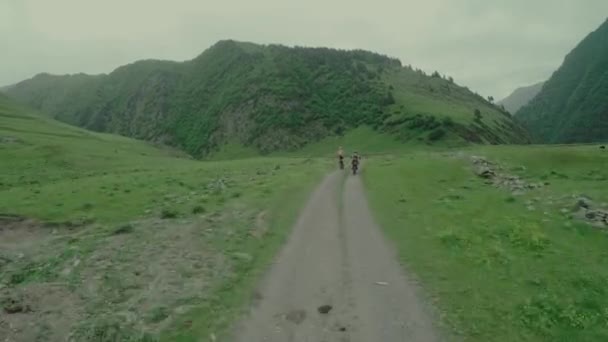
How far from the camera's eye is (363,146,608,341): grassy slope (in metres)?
13.4

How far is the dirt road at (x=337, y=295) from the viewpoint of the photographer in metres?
13.0

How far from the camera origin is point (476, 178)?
43.5m

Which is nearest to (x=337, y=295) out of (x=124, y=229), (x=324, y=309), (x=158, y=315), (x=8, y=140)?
(x=324, y=309)

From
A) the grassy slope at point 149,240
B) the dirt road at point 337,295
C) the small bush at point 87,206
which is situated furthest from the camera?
the small bush at point 87,206

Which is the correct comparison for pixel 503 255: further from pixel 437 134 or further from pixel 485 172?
pixel 437 134

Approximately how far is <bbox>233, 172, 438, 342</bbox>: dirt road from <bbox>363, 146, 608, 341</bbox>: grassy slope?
98 centimetres

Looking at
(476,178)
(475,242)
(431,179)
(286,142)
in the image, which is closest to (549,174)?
(476,178)

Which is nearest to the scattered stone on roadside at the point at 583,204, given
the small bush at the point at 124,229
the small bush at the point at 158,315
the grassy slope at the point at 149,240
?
the grassy slope at the point at 149,240

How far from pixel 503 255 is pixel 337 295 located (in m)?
7.81

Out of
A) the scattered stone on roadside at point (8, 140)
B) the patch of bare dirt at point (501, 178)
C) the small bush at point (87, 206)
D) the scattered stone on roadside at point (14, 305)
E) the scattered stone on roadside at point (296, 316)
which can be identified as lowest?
the scattered stone on roadside at point (14, 305)

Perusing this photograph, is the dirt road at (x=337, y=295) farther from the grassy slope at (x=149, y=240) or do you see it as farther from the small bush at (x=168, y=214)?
the small bush at (x=168, y=214)

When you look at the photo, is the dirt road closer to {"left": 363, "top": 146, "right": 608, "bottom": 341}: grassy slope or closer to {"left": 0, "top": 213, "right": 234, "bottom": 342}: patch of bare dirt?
{"left": 363, "top": 146, "right": 608, "bottom": 341}: grassy slope

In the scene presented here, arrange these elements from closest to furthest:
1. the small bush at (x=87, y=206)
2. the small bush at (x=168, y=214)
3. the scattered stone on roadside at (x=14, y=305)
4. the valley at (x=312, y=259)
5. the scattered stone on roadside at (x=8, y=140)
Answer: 1. the valley at (x=312, y=259)
2. the scattered stone on roadside at (x=14, y=305)
3. the small bush at (x=168, y=214)
4. the small bush at (x=87, y=206)
5. the scattered stone on roadside at (x=8, y=140)

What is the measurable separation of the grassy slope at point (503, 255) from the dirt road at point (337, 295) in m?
0.98
